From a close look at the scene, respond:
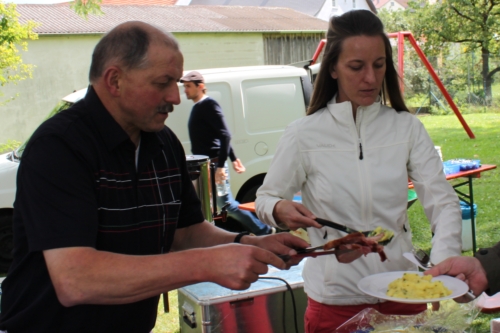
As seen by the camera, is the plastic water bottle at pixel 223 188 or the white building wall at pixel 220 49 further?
the white building wall at pixel 220 49

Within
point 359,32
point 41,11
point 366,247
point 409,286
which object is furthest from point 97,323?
point 41,11

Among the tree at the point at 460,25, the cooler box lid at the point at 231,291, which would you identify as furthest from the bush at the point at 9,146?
the tree at the point at 460,25

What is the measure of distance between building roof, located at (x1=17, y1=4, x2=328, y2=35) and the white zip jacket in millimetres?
18117

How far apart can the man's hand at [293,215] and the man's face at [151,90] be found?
2.15 feet

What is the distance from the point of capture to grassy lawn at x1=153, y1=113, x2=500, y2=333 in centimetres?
524

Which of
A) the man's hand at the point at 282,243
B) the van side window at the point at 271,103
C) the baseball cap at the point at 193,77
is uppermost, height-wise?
the baseball cap at the point at 193,77

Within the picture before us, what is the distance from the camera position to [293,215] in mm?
2338

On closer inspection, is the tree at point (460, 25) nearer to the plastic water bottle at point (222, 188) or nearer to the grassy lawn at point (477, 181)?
the grassy lawn at point (477, 181)

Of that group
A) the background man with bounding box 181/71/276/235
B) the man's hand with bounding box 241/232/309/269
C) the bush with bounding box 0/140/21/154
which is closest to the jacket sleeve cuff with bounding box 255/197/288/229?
the man's hand with bounding box 241/232/309/269

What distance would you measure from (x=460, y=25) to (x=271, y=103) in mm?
23625

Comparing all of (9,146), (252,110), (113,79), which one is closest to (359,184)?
(113,79)

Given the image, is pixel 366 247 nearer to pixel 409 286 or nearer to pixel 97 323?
pixel 409 286

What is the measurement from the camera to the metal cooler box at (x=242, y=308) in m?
3.64

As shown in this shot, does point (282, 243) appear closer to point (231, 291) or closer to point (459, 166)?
point (231, 291)
